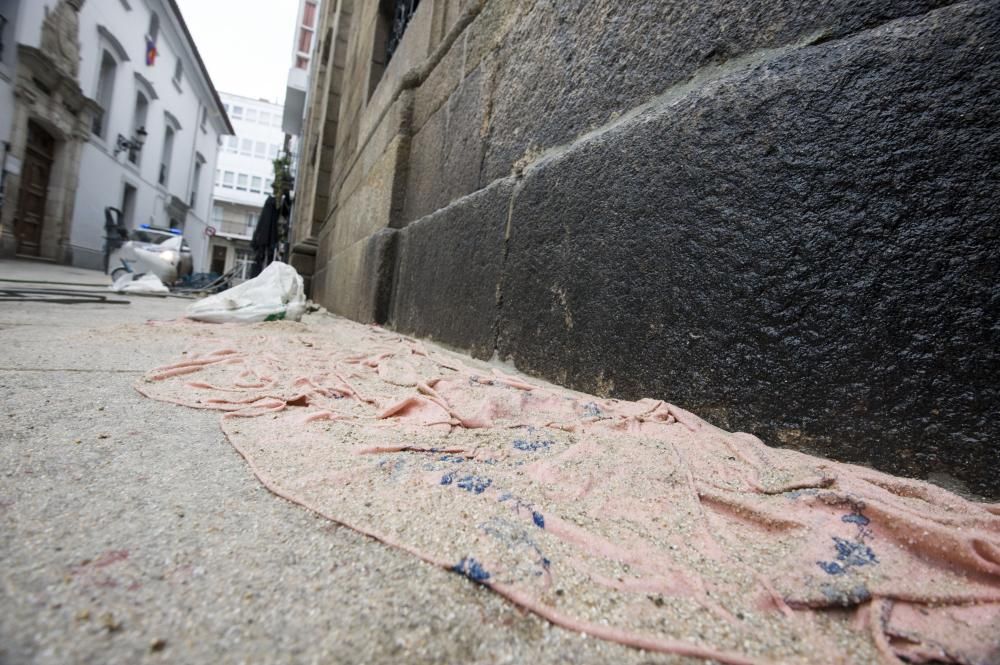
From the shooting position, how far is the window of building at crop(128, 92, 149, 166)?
16655 mm

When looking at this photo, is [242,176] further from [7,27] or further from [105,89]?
[7,27]

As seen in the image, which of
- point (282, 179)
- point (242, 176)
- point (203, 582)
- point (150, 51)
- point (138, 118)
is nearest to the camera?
point (203, 582)

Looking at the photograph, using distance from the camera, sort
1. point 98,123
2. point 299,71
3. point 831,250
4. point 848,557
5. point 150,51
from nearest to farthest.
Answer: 1. point 848,557
2. point 831,250
3. point 98,123
4. point 299,71
5. point 150,51

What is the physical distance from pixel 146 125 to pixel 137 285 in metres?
16.2

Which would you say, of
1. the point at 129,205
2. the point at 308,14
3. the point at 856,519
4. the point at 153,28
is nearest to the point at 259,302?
the point at 856,519

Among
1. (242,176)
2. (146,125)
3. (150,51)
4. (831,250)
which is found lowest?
(831,250)

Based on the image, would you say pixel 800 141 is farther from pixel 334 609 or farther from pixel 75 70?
pixel 75 70

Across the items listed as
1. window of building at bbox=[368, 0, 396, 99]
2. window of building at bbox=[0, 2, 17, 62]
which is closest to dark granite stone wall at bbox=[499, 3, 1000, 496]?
window of building at bbox=[368, 0, 396, 99]

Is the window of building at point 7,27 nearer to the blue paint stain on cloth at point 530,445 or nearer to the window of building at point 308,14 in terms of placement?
the window of building at point 308,14

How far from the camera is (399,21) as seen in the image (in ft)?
15.9

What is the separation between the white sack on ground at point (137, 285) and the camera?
6.05m

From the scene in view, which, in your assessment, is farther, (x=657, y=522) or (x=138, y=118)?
(x=138, y=118)

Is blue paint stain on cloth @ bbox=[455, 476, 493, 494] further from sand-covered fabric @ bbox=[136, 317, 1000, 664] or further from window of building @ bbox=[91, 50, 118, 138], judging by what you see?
window of building @ bbox=[91, 50, 118, 138]

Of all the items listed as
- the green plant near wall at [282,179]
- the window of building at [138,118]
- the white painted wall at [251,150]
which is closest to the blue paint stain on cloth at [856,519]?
the green plant near wall at [282,179]
